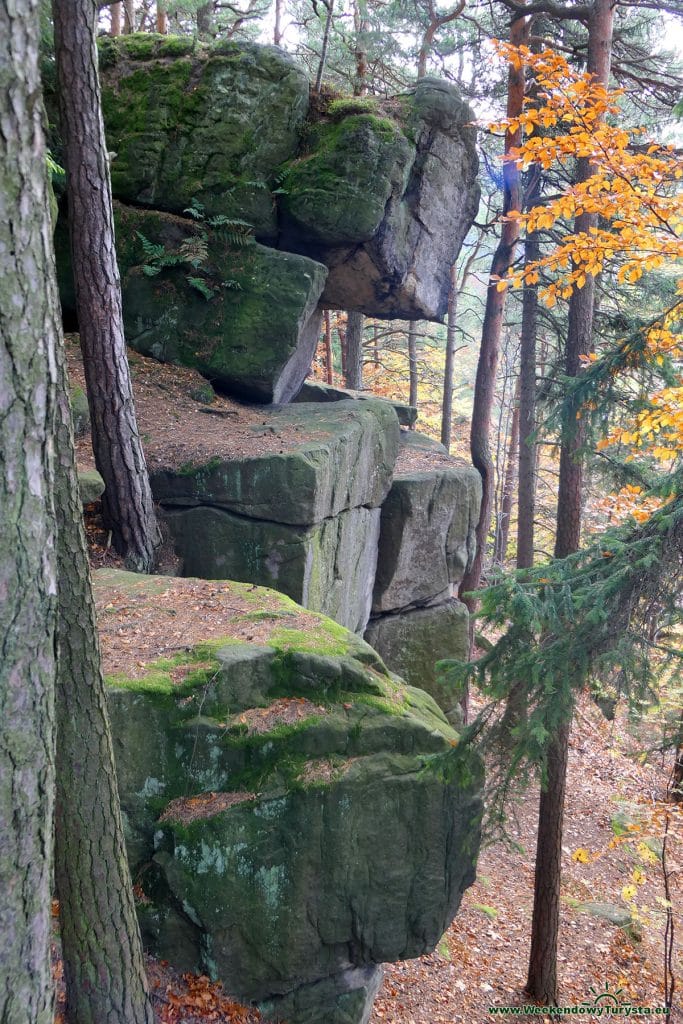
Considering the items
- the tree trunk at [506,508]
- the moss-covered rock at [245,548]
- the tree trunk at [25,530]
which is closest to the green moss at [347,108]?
the moss-covered rock at [245,548]

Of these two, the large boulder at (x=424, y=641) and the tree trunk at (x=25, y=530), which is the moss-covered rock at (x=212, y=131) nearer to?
the large boulder at (x=424, y=641)

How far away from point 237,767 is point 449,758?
1.48m

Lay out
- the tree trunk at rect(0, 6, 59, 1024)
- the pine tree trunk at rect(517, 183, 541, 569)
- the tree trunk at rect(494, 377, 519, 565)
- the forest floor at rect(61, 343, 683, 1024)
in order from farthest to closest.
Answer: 1. the tree trunk at rect(494, 377, 519, 565)
2. the pine tree trunk at rect(517, 183, 541, 569)
3. the forest floor at rect(61, 343, 683, 1024)
4. the tree trunk at rect(0, 6, 59, 1024)

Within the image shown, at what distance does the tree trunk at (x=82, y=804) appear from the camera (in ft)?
12.4

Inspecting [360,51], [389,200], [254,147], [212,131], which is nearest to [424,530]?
[389,200]

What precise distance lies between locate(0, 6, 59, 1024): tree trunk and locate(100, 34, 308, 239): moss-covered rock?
8573 millimetres

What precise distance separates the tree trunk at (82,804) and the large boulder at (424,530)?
7.66 meters

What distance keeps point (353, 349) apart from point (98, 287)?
10.1 m

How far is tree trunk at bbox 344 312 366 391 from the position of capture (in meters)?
16.7

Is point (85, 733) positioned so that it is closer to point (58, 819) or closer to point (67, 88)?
point (58, 819)

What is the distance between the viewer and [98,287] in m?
7.07

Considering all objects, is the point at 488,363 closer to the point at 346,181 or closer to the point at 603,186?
the point at 346,181

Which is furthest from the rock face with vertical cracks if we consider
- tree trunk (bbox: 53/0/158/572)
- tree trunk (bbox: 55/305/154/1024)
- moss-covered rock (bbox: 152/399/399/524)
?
tree trunk (bbox: 55/305/154/1024)

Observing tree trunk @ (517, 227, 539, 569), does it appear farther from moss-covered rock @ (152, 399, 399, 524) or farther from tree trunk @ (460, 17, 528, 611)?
moss-covered rock @ (152, 399, 399, 524)
